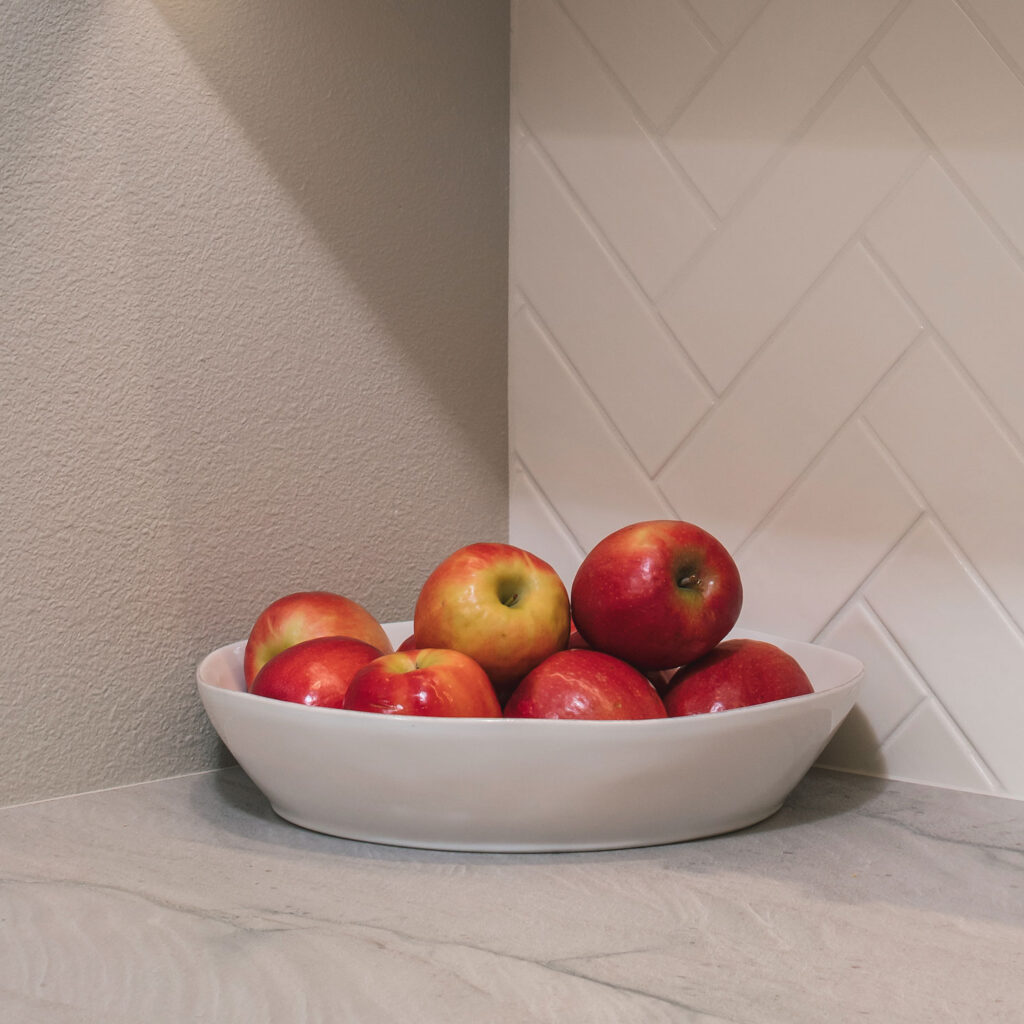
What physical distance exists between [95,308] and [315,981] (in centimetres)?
47

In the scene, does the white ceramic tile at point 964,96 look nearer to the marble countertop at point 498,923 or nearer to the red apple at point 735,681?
the red apple at point 735,681

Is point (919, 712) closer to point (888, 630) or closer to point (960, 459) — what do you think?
point (888, 630)

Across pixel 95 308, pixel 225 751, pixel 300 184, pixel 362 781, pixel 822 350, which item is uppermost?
pixel 822 350

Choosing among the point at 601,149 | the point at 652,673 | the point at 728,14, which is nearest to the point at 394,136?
the point at 601,149

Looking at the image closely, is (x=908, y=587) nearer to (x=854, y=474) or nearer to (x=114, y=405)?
(x=854, y=474)

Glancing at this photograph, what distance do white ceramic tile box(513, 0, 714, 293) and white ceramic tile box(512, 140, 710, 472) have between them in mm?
23

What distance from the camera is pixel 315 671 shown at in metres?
0.72

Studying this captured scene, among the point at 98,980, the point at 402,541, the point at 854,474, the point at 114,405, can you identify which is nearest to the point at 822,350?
the point at 854,474

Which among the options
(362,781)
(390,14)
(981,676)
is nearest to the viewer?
(362,781)

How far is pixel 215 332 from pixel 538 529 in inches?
14.6

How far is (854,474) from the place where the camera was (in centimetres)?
88

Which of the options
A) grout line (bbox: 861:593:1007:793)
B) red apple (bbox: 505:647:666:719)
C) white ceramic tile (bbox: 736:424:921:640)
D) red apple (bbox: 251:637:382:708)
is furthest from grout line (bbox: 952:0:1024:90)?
red apple (bbox: 251:637:382:708)

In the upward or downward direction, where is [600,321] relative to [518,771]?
upward

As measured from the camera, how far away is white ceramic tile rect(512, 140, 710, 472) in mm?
973
